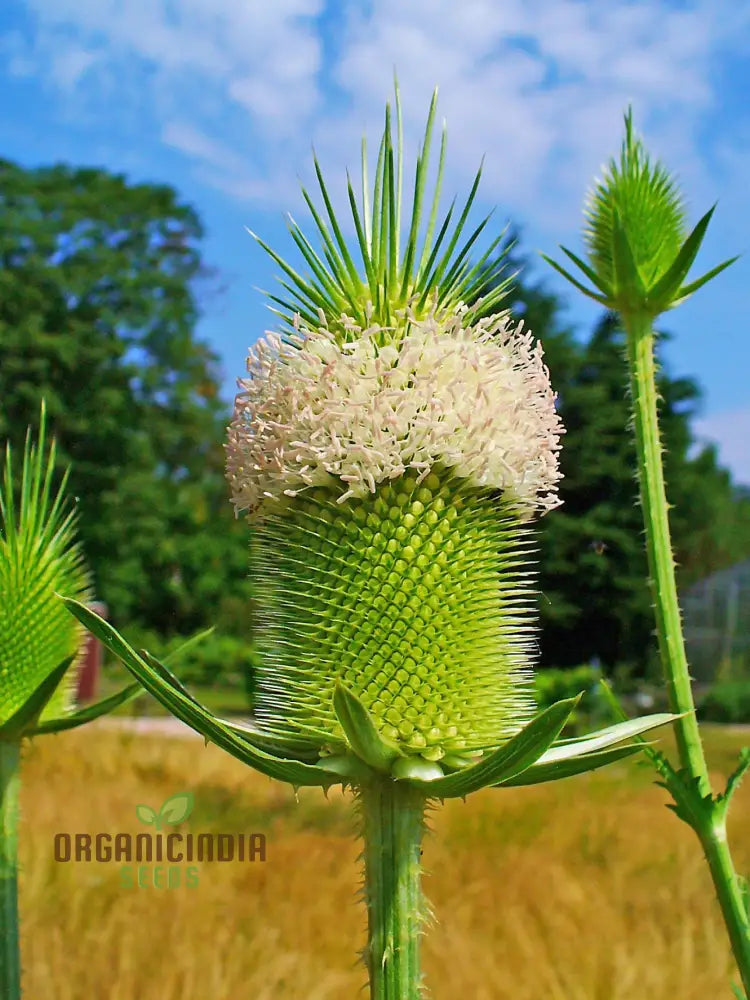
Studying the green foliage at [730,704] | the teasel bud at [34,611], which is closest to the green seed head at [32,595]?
the teasel bud at [34,611]

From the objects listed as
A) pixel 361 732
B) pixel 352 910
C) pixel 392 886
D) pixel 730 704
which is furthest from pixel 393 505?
pixel 730 704

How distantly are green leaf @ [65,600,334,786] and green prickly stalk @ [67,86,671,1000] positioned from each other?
5.2 inches

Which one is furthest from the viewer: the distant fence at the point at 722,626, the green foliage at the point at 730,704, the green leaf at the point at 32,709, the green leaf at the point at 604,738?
the distant fence at the point at 722,626

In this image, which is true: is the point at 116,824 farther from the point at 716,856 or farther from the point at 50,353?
the point at 50,353

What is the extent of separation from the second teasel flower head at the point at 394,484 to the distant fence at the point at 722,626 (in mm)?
32095

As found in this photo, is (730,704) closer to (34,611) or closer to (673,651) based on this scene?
(673,651)

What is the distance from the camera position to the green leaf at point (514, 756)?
1540 mm

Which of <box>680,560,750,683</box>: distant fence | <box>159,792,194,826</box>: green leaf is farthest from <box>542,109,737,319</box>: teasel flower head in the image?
<box>680,560,750,683</box>: distant fence

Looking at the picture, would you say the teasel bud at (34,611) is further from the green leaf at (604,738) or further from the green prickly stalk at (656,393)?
the green prickly stalk at (656,393)

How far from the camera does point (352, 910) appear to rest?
21.5 ft

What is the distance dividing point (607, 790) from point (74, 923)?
26.4ft

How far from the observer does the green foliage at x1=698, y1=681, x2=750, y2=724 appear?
28.1 meters

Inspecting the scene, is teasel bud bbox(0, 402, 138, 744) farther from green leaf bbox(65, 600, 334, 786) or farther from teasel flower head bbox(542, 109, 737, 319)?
teasel flower head bbox(542, 109, 737, 319)

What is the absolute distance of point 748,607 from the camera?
109ft
